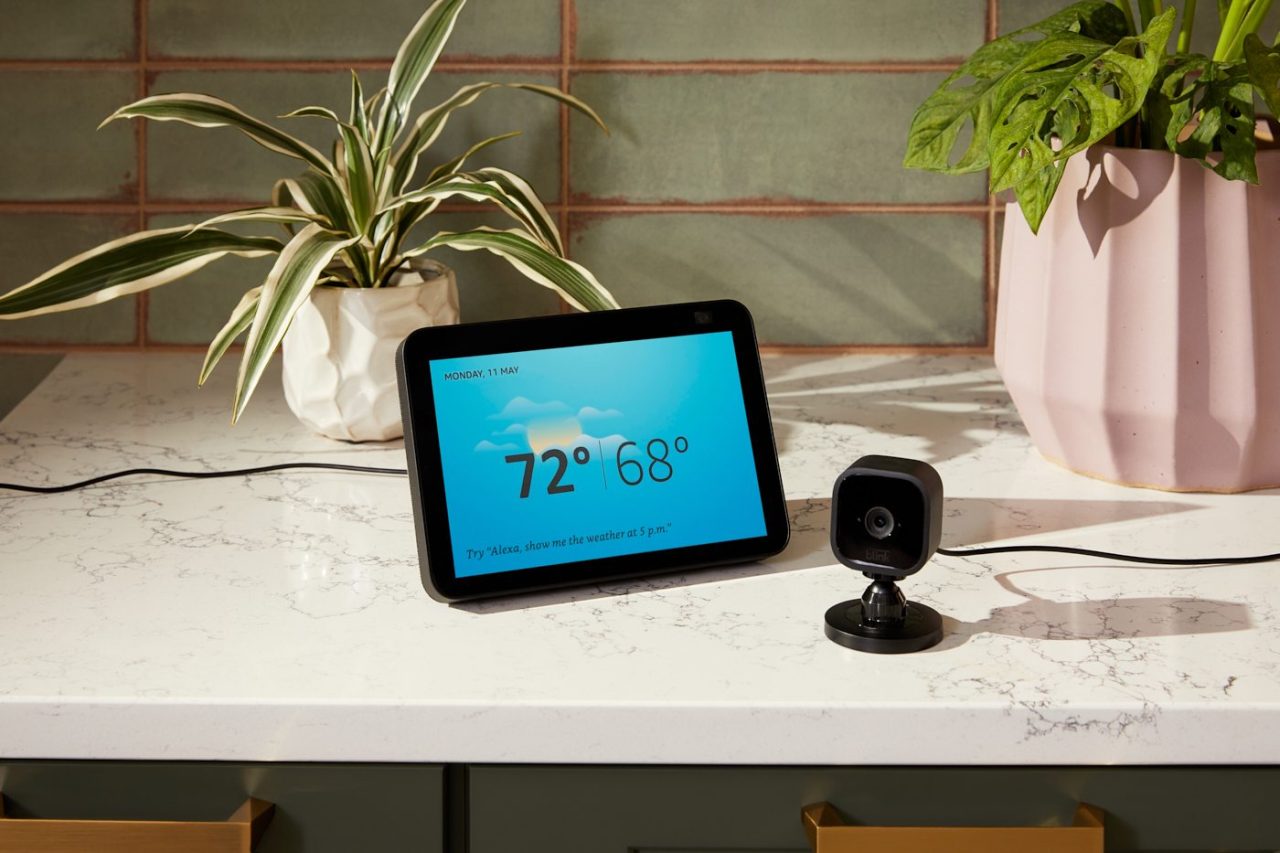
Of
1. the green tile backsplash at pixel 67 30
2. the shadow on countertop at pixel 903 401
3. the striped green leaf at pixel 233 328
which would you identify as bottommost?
the shadow on countertop at pixel 903 401

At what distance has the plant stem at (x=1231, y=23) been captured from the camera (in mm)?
1018

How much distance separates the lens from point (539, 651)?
31.9 inches

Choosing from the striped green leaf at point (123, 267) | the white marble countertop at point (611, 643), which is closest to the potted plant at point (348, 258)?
the striped green leaf at point (123, 267)

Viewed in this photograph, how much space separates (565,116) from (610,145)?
55mm

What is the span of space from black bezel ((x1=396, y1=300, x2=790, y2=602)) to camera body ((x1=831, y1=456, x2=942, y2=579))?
11 centimetres

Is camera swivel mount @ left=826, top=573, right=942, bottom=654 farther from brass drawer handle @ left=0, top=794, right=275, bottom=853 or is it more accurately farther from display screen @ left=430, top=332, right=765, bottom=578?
brass drawer handle @ left=0, top=794, right=275, bottom=853

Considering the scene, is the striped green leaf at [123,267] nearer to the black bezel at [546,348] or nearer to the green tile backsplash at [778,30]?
the black bezel at [546,348]

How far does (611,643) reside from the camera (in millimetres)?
824

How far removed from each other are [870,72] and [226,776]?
3.15 ft

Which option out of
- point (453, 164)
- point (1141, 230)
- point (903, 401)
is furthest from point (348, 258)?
point (1141, 230)

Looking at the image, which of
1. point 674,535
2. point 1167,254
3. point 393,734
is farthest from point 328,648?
point 1167,254

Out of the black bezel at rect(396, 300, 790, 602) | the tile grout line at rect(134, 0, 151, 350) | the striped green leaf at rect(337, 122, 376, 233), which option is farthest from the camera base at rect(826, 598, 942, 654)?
the tile grout line at rect(134, 0, 151, 350)

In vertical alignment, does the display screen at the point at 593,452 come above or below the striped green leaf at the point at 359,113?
below

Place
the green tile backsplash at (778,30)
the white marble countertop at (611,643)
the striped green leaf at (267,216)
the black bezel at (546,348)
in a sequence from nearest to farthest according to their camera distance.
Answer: the white marble countertop at (611,643)
the black bezel at (546,348)
the striped green leaf at (267,216)
the green tile backsplash at (778,30)
